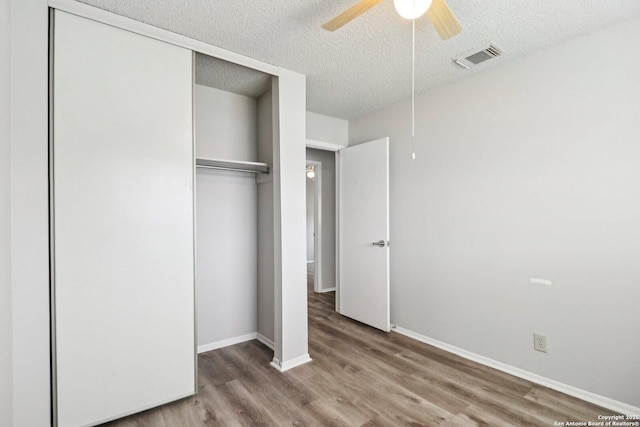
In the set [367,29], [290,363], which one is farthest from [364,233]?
[367,29]

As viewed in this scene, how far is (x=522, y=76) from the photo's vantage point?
249 cm

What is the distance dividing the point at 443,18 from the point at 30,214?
2435 millimetres

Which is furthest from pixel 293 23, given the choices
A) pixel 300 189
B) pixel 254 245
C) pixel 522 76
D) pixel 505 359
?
pixel 505 359

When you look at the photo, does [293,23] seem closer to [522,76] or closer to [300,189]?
[300,189]

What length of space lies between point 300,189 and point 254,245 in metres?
0.93

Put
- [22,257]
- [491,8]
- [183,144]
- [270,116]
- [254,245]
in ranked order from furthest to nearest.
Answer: [254,245] → [270,116] → [183,144] → [491,8] → [22,257]

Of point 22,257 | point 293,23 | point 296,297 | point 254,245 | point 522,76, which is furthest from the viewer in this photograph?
point 254,245

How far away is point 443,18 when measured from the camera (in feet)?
4.97

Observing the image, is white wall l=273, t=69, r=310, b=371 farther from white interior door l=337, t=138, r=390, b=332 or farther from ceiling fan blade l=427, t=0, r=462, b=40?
ceiling fan blade l=427, t=0, r=462, b=40

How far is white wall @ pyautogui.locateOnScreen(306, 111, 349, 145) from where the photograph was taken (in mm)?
3812

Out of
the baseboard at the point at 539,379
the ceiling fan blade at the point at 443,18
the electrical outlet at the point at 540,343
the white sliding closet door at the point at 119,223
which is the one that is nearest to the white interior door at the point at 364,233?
the baseboard at the point at 539,379

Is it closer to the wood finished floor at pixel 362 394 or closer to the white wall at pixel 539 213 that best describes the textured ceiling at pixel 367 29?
the white wall at pixel 539 213

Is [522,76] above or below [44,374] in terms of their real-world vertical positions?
above

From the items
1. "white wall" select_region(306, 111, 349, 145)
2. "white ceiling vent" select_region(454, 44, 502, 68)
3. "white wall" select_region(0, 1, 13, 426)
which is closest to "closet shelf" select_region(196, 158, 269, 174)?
"white wall" select_region(306, 111, 349, 145)
